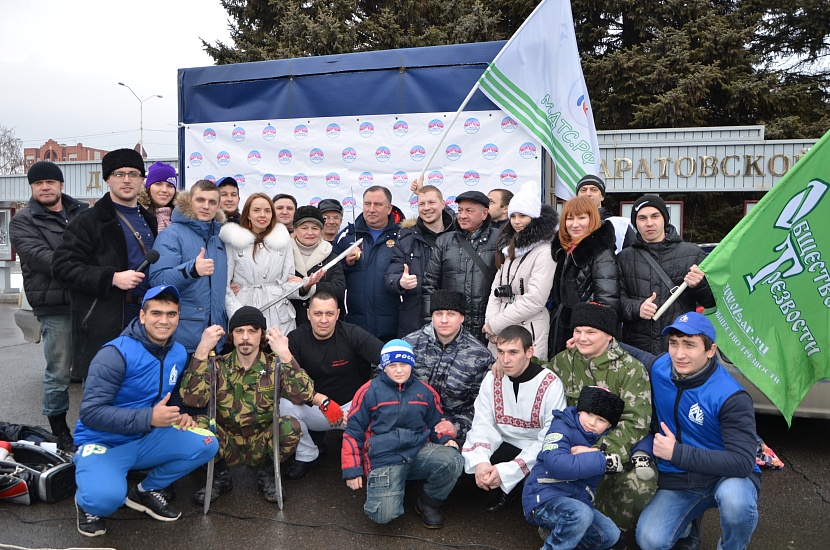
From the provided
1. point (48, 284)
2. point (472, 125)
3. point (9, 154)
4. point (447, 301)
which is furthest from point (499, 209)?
point (9, 154)

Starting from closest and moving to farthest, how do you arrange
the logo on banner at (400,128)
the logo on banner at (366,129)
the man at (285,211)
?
1. the man at (285,211)
2. the logo on banner at (400,128)
3. the logo on banner at (366,129)

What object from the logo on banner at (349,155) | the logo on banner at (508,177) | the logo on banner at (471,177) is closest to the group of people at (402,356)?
the logo on banner at (508,177)

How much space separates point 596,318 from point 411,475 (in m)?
1.43

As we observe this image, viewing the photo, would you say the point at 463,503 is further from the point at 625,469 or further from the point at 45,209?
the point at 45,209

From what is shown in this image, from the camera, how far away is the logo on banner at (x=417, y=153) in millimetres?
6832

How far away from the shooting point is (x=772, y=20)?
17969mm

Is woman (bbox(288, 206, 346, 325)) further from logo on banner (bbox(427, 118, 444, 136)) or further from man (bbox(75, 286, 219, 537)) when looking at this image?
logo on banner (bbox(427, 118, 444, 136))

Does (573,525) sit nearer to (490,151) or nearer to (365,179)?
(490,151)

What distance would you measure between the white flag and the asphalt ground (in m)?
3.01

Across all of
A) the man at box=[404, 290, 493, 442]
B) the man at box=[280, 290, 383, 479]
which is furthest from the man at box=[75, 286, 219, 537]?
the man at box=[404, 290, 493, 442]

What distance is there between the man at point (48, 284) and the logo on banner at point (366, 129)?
2961 millimetres

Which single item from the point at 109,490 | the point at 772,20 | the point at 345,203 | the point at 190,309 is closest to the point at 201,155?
the point at 345,203

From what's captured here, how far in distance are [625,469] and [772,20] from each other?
60.1 feet

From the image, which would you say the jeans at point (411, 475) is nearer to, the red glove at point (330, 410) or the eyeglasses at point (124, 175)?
the red glove at point (330, 410)
